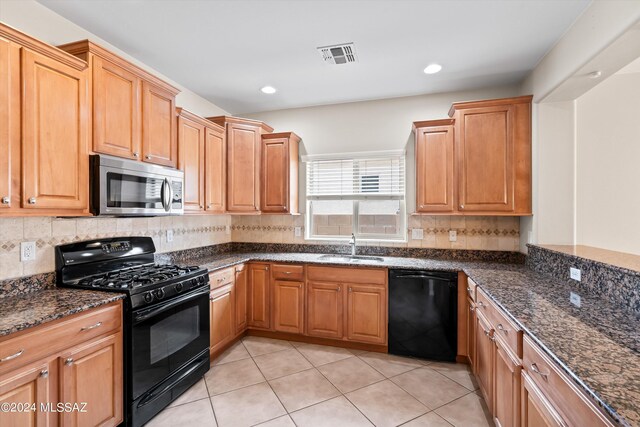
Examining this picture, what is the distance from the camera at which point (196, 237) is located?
11.5 feet

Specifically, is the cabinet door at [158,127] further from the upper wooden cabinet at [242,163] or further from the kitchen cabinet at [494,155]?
the kitchen cabinet at [494,155]

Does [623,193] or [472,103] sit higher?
[472,103]

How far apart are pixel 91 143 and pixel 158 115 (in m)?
0.65

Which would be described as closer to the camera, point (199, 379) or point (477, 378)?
point (477, 378)

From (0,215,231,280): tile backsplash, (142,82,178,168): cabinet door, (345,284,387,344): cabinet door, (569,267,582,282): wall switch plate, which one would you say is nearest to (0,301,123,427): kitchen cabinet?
(0,215,231,280): tile backsplash

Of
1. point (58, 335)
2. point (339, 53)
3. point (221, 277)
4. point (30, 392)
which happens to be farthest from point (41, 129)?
point (339, 53)

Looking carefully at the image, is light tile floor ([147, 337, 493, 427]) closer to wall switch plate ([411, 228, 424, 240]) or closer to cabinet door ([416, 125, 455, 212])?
wall switch plate ([411, 228, 424, 240])

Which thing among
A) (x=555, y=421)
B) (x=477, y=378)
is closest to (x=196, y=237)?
(x=477, y=378)

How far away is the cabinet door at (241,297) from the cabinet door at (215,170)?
710 mm

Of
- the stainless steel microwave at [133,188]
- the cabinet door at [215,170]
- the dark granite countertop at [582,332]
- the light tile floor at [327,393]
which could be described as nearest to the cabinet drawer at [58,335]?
the stainless steel microwave at [133,188]

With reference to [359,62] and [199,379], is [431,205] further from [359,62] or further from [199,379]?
[199,379]

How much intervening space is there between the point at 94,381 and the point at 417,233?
3.07 meters

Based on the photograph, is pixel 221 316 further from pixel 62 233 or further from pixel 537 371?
pixel 537 371

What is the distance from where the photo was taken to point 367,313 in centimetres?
307
